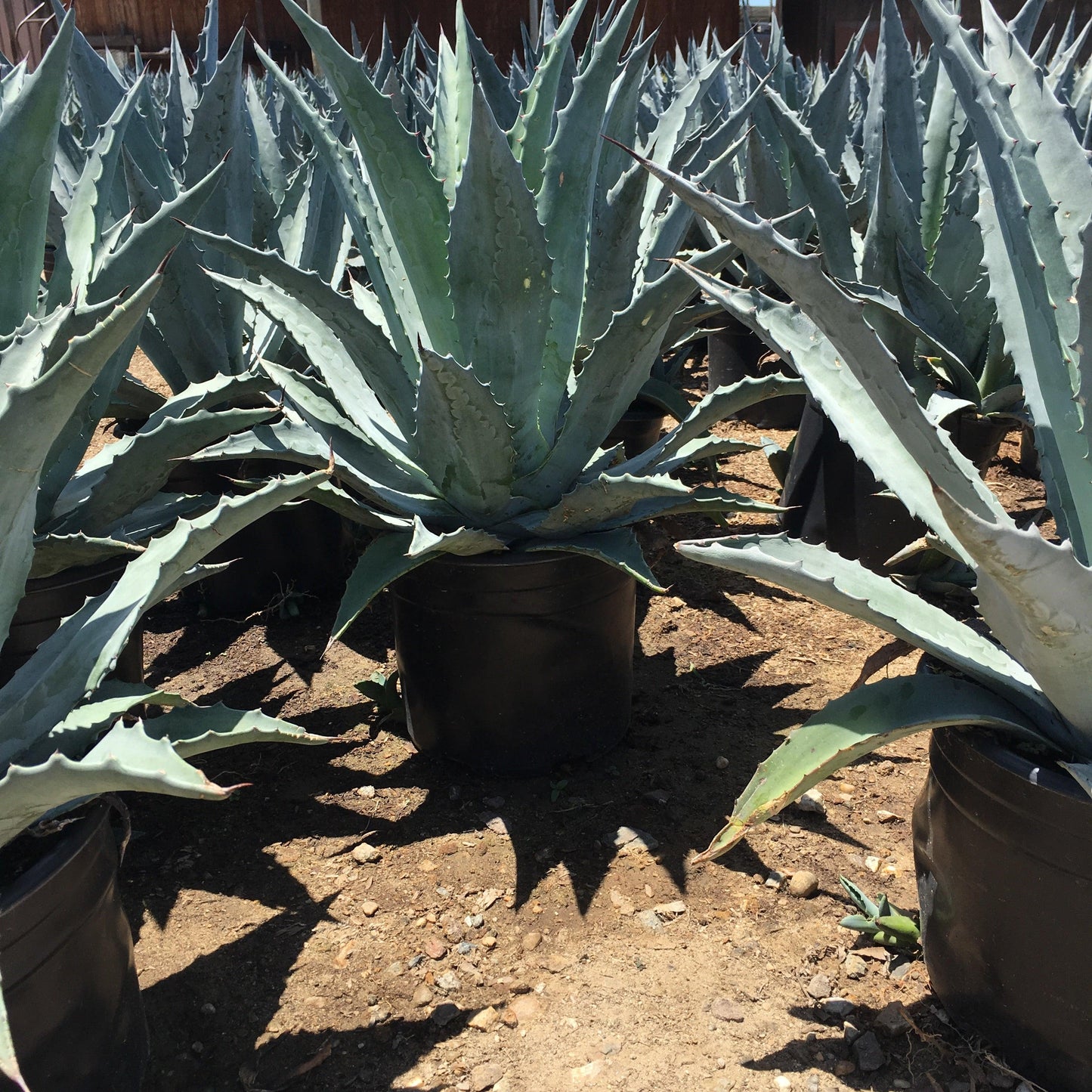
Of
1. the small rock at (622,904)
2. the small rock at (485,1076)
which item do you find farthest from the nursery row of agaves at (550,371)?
the small rock at (485,1076)

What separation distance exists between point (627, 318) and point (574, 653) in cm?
62

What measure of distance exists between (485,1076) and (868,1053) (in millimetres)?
489

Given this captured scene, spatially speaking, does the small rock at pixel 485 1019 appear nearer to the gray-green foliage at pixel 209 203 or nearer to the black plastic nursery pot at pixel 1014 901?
the black plastic nursery pot at pixel 1014 901

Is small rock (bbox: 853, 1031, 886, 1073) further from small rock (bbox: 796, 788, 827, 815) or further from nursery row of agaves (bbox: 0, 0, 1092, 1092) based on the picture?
small rock (bbox: 796, 788, 827, 815)

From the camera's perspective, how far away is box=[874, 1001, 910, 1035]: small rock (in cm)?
130

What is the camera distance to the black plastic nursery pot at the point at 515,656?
5.79ft

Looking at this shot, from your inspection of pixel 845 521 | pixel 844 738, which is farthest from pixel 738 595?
pixel 844 738

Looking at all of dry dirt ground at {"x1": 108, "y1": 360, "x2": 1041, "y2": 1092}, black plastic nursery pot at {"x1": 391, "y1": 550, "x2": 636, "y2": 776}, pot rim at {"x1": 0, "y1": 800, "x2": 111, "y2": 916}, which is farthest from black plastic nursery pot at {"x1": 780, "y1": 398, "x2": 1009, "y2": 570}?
pot rim at {"x1": 0, "y1": 800, "x2": 111, "y2": 916}

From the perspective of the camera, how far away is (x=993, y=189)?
1.17 m

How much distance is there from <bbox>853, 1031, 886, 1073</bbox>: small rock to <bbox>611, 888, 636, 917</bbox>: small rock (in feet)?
1.26

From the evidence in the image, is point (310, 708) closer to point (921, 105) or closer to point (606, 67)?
point (606, 67)

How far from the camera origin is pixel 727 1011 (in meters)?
1.36

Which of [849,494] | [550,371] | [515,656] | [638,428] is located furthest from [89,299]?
[849,494]

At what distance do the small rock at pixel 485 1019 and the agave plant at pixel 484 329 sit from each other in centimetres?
60
